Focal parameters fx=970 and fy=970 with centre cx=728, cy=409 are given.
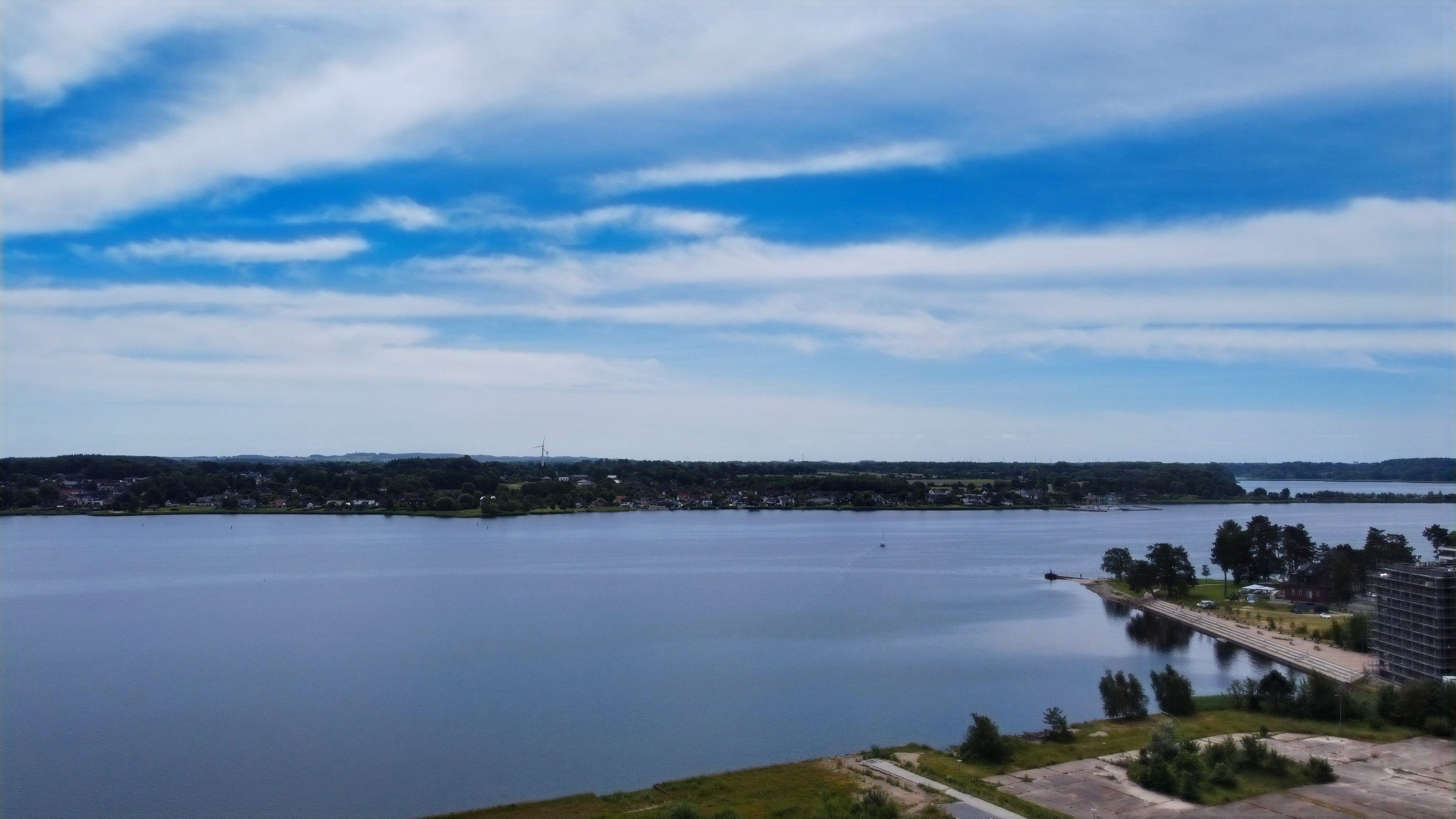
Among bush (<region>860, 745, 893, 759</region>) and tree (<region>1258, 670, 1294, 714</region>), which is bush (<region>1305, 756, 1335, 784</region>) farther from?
bush (<region>860, 745, 893, 759</region>)

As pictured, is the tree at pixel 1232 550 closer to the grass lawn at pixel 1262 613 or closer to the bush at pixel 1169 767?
the grass lawn at pixel 1262 613

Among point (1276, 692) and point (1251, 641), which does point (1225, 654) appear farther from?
point (1276, 692)

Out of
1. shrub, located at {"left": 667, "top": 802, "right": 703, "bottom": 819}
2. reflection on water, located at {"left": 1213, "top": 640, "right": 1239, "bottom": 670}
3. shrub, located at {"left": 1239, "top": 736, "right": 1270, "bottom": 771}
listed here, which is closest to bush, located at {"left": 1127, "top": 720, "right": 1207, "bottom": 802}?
shrub, located at {"left": 1239, "top": 736, "right": 1270, "bottom": 771}

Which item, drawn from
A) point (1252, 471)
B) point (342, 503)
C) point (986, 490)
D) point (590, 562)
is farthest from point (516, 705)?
point (1252, 471)

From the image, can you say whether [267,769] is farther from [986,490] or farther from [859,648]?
[986,490]

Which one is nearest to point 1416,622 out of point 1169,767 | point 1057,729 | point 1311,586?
point 1057,729
